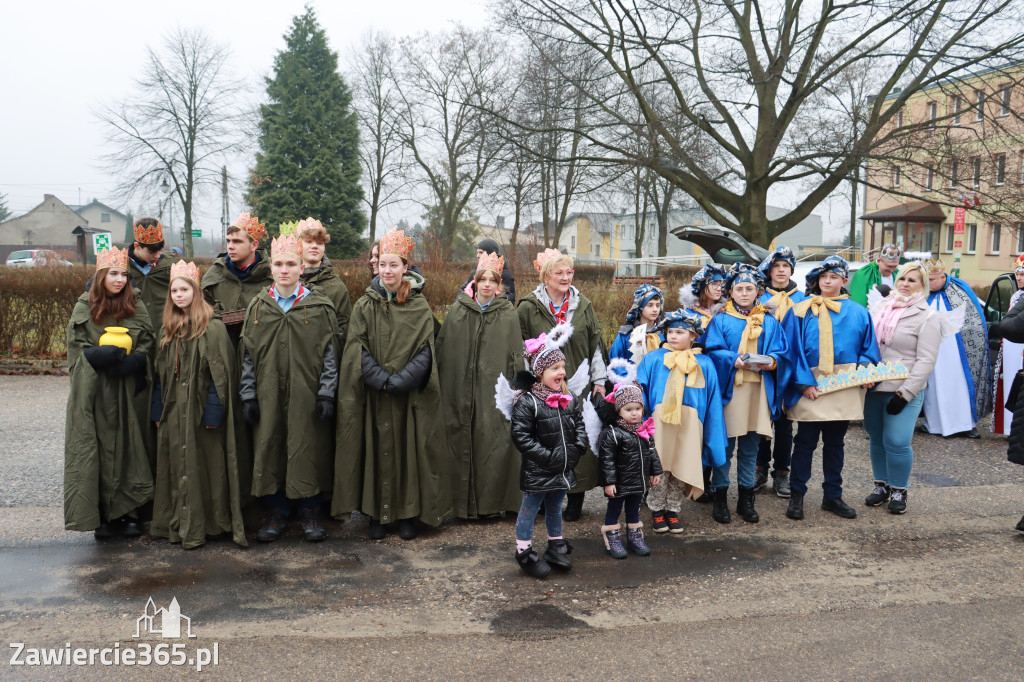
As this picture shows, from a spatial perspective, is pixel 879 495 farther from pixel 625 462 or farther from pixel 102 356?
pixel 102 356

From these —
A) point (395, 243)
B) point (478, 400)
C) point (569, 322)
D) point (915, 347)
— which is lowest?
point (478, 400)

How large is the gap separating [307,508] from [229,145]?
36336mm

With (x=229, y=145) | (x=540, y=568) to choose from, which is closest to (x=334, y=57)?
(x=229, y=145)

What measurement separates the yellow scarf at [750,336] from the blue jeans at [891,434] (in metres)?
1.14

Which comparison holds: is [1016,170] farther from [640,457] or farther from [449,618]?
[449,618]

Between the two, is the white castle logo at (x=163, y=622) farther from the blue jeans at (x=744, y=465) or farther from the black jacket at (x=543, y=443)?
the blue jeans at (x=744, y=465)

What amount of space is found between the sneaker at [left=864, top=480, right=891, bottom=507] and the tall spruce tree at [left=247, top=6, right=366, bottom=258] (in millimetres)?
32433

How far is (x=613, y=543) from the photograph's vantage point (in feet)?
16.0

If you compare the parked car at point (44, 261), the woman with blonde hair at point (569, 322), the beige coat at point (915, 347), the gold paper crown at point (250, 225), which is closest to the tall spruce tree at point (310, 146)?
the parked car at point (44, 261)

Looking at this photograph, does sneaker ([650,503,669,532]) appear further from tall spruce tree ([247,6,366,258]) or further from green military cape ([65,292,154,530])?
tall spruce tree ([247,6,366,258])

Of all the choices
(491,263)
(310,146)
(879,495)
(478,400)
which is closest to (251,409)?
(478,400)

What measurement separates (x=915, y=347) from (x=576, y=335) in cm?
266

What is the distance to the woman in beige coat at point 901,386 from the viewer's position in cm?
571

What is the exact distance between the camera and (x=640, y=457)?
4.75 m
